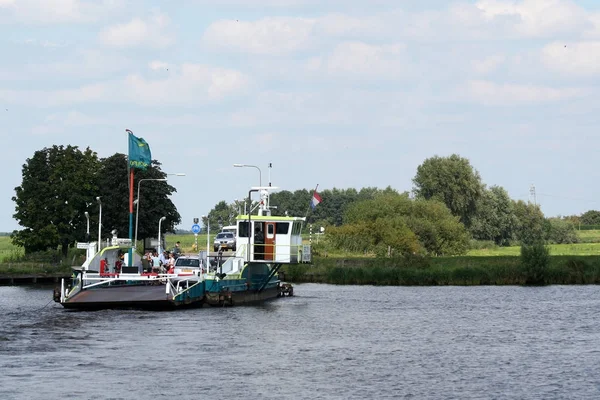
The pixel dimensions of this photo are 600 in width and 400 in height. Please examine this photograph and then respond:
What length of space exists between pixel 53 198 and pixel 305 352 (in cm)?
6778


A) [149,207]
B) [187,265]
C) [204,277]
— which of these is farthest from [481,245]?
[204,277]

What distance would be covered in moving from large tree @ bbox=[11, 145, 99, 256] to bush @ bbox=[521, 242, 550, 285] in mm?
46028

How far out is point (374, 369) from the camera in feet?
126

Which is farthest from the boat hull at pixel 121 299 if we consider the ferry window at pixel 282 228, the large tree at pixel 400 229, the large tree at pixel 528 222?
the large tree at pixel 528 222

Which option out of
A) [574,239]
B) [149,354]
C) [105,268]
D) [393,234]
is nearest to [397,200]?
[393,234]

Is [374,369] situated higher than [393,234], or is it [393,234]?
[393,234]

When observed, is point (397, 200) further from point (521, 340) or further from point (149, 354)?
point (149, 354)

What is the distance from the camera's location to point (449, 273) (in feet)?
289

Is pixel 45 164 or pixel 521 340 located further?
pixel 45 164

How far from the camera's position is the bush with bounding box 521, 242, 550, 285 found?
8475 cm

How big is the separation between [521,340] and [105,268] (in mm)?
24808

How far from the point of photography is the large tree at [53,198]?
10406 centimetres

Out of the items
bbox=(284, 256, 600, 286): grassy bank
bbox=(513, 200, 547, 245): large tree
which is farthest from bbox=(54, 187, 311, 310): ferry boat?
bbox=(513, 200, 547, 245): large tree

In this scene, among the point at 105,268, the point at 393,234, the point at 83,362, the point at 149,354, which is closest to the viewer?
the point at 83,362
